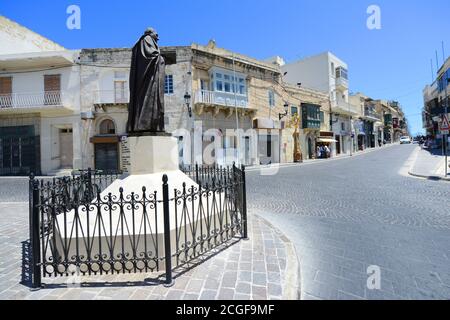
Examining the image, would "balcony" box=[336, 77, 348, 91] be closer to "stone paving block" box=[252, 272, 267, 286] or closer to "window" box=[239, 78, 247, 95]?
"window" box=[239, 78, 247, 95]

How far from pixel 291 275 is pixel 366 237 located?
7.53 ft

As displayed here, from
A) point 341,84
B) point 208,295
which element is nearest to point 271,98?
point 341,84

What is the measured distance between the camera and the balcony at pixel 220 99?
781 inches

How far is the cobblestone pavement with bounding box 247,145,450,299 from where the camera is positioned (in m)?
3.10

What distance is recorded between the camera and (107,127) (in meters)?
20.1

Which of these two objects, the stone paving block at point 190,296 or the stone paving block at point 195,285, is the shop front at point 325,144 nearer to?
the stone paving block at point 195,285

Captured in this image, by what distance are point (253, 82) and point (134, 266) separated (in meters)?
22.8

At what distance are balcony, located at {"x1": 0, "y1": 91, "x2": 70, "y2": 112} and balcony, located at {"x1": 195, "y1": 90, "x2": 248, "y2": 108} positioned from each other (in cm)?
989

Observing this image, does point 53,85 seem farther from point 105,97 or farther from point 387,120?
point 387,120

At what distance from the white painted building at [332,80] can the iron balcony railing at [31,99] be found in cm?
2693

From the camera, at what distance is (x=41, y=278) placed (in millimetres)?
3285

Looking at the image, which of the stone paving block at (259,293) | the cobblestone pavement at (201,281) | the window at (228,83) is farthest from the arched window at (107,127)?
the stone paving block at (259,293)

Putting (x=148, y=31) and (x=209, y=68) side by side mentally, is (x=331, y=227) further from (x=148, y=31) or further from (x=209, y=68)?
(x=209, y=68)

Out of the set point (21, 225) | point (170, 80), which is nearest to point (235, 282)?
point (21, 225)
